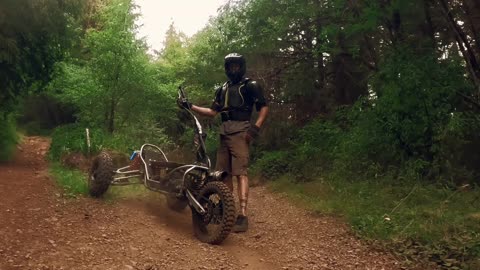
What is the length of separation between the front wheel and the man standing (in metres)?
0.58

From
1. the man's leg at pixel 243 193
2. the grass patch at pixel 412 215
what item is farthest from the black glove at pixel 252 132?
the grass patch at pixel 412 215

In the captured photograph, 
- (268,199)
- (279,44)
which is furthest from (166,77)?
(268,199)

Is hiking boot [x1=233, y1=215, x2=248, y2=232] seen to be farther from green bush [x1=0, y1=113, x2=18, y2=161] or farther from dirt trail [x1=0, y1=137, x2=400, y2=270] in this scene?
green bush [x1=0, y1=113, x2=18, y2=161]

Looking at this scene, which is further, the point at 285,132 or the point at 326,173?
the point at 285,132

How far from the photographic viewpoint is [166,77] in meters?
15.8

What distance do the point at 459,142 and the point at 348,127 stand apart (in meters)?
2.98

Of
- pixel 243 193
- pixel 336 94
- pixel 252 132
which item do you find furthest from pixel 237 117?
pixel 336 94

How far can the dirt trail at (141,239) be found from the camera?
3791 millimetres

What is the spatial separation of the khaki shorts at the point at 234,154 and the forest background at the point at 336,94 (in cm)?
162

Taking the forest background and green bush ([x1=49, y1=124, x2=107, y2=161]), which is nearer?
the forest background

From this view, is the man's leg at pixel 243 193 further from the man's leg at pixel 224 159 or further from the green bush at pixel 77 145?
the green bush at pixel 77 145

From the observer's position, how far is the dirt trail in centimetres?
379

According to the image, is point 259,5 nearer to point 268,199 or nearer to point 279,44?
point 279,44

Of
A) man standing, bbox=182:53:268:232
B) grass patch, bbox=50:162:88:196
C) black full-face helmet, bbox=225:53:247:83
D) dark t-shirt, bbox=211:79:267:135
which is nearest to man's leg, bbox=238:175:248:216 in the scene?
man standing, bbox=182:53:268:232
